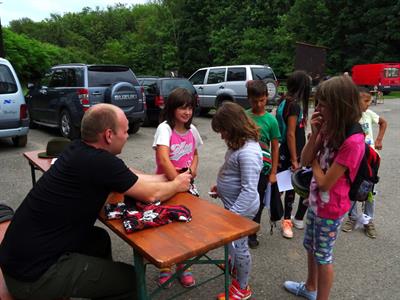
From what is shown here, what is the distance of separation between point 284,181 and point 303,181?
35.9 inches

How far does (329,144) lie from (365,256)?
165cm

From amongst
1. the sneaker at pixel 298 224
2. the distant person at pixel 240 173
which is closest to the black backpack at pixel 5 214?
the distant person at pixel 240 173

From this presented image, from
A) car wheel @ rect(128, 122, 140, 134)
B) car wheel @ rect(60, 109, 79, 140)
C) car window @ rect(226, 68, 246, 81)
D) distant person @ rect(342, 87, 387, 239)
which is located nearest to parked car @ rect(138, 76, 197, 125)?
car wheel @ rect(128, 122, 140, 134)

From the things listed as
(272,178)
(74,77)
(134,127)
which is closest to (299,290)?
(272,178)

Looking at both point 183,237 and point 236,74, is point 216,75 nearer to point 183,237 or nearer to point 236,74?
point 236,74

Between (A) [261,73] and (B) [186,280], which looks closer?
(B) [186,280]

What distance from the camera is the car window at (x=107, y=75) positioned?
8120 millimetres

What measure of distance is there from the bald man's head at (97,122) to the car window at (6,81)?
5.99m

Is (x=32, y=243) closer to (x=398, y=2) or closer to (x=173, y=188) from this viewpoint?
(x=173, y=188)

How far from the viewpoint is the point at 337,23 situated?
1188 inches

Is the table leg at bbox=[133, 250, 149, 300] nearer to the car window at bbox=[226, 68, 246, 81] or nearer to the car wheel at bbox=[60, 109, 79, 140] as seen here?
the car wheel at bbox=[60, 109, 79, 140]

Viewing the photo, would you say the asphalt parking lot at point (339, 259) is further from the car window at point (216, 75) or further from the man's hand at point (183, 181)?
the car window at point (216, 75)

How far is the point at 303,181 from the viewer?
2.54 meters

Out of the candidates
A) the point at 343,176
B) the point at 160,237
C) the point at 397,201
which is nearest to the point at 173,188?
the point at 160,237
